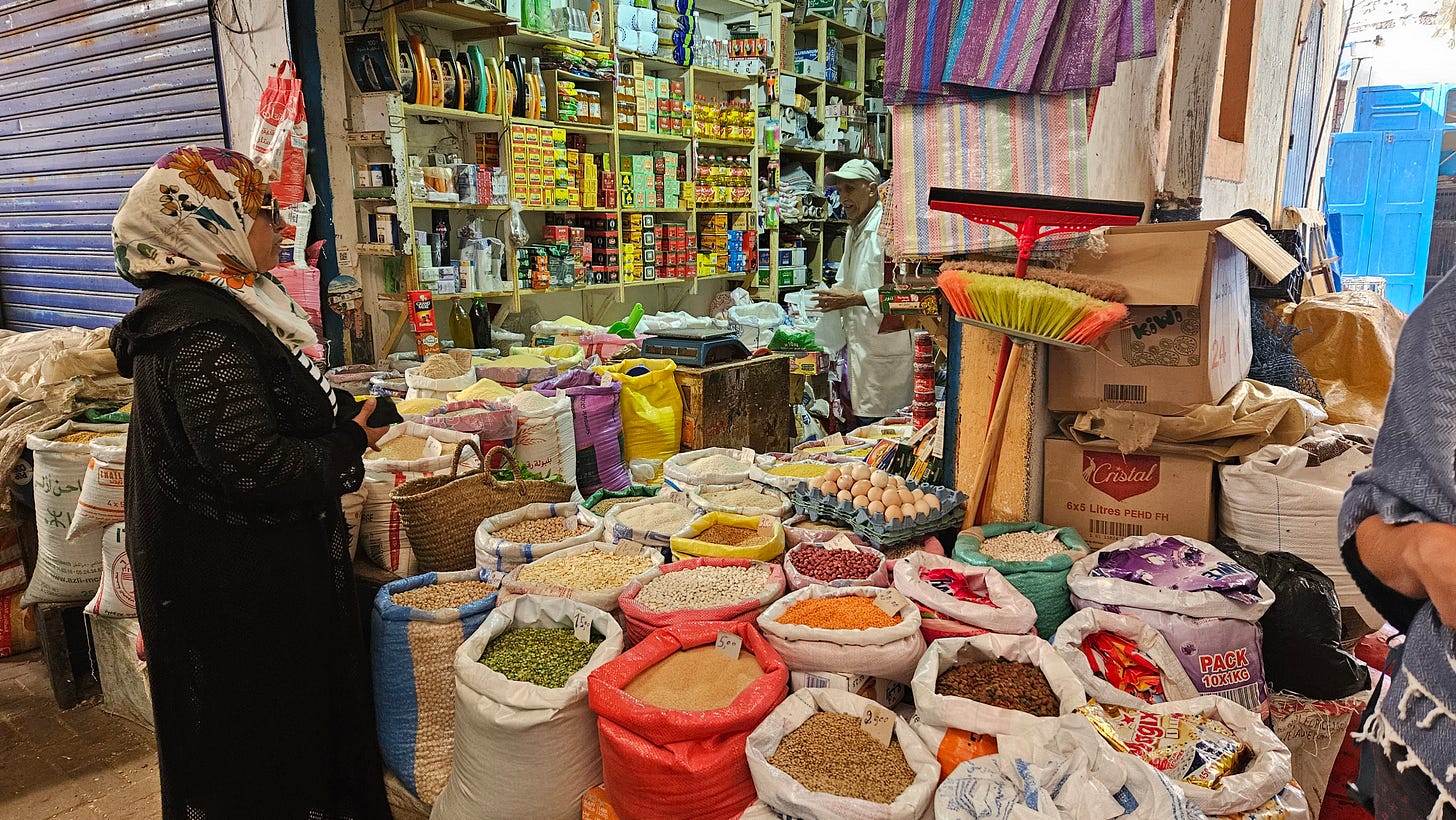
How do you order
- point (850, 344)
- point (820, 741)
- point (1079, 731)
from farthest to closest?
1. point (850, 344)
2. point (820, 741)
3. point (1079, 731)

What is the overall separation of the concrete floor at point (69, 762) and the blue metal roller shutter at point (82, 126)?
2.22 meters

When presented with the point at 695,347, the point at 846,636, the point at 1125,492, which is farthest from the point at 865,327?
the point at 846,636

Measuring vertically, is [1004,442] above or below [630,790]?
above

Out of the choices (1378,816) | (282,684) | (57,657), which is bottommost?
(57,657)

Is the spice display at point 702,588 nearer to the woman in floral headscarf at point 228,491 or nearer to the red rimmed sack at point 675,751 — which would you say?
the red rimmed sack at point 675,751

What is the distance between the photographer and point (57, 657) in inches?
122

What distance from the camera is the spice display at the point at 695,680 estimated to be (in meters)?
1.71

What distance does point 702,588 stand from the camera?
210 cm

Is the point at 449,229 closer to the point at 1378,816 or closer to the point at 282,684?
the point at 282,684

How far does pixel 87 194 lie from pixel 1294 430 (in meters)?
5.41

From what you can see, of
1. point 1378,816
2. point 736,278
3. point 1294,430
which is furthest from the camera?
point 736,278

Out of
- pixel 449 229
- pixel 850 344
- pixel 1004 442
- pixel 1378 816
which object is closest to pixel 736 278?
pixel 850 344

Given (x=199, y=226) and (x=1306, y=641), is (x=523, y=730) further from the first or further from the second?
(x=1306, y=641)

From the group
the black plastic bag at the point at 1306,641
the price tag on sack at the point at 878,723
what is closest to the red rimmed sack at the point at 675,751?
the price tag on sack at the point at 878,723
